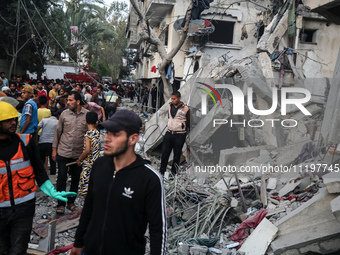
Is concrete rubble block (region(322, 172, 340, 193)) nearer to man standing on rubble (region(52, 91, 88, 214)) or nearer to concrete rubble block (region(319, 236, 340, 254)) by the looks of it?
concrete rubble block (region(319, 236, 340, 254))

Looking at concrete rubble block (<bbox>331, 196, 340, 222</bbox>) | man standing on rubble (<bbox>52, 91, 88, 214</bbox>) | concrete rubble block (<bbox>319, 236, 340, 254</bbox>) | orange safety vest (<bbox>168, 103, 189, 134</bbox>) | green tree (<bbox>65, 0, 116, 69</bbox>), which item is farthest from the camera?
green tree (<bbox>65, 0, 116, 69</bbox>)

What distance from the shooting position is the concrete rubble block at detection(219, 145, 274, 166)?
25.8 feet

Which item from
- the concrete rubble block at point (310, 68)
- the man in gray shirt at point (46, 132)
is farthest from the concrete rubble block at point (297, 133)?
the concrete rubble block at point (310, 68)

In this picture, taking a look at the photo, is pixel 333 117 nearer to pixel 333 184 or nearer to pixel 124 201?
pixel 333 184

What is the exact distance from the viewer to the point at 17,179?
3049mm

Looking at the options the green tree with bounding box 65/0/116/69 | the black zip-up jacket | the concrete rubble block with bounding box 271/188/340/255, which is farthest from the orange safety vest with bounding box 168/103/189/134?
the green tree with bounding box 65/0/116/69

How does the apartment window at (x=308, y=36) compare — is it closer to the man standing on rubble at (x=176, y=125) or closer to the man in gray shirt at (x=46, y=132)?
the man standing on rubble at (x=176, y=125)

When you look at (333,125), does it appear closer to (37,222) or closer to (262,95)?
(262,95)

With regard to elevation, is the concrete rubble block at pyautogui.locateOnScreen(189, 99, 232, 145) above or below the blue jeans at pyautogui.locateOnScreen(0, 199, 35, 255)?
above

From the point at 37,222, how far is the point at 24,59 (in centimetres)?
1837

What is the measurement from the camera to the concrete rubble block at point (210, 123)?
8203mm

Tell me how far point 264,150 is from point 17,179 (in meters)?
6.00

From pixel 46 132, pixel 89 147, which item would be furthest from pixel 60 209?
pixel 46 132

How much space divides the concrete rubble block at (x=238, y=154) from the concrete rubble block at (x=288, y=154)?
1.54ft
